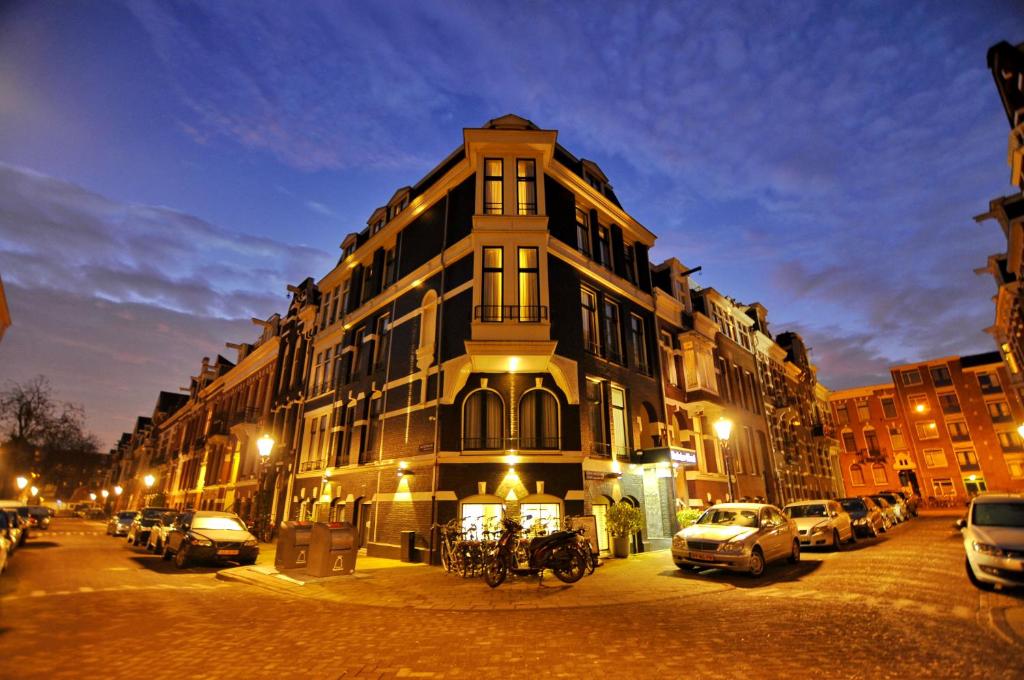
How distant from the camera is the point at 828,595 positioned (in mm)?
9023

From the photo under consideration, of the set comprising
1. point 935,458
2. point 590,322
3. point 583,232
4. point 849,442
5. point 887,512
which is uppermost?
point 583,232

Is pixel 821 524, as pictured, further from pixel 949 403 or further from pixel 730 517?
pixel 949 403

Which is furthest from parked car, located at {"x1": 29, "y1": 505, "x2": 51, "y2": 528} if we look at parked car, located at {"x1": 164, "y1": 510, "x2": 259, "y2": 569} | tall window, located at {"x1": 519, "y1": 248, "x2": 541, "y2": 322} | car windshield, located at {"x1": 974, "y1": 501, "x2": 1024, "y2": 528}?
car windshield, located at {"x1": 974, "y1": 501, "x2": 1024, "y2": 528}

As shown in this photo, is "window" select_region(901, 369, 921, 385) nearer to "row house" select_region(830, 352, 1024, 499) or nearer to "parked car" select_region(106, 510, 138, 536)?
"row house" select_region(830, 352, 1024, 499)

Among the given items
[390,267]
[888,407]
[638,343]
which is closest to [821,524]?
[638,343]

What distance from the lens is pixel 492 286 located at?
17.4m

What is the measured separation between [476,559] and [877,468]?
56.6m

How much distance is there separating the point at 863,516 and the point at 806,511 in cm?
420

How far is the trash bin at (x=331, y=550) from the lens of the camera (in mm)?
12367

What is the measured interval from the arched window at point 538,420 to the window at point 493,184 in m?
7.56

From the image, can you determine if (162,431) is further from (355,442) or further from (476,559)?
(476,559)

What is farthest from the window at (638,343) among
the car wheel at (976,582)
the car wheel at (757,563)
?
the car wheel at (976,582)

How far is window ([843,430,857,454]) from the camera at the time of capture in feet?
172

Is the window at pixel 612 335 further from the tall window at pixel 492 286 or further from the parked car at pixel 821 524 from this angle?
the parked car at pixel 821 524
